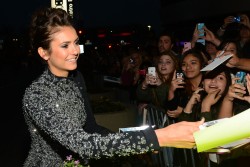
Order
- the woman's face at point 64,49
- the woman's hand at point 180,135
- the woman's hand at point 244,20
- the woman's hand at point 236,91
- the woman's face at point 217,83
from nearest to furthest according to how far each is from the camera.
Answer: the woman's hand at point 180,135 < the woman's face at point 64,49 < the woman's hand at point 236,91 < the woman's face at point 217,83 < the woman's hand at point 244,20

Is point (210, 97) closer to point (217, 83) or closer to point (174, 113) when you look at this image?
point (217, 83)

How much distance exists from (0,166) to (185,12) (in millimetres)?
34835

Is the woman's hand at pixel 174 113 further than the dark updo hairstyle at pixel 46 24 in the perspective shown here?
Yes

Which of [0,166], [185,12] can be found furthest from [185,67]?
[185,12]

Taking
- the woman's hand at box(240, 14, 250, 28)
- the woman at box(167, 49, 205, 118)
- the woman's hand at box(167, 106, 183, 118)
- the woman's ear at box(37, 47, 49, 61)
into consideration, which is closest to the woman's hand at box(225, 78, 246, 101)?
the woman's hand at box(167, 106, 183, 118)

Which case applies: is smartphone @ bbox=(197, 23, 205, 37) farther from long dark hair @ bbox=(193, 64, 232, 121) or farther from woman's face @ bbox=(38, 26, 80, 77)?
woman's face @ bbox=(38, 26, 80, 77)

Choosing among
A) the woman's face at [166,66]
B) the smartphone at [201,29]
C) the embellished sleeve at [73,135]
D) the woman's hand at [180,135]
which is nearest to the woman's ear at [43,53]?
the embellished sleeve at [73,135]

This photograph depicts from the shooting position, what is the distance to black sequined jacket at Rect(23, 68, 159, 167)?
2.31 meters

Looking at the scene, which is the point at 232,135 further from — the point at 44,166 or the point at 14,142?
the point at 14,142

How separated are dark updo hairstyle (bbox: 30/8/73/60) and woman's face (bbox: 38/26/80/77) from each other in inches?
1.3

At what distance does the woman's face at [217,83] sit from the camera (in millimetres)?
4625

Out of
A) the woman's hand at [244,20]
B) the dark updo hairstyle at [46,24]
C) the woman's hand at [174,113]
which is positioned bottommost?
the woman's hand at [174,113]

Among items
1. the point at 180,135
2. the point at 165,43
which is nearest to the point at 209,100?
the point at 180,135

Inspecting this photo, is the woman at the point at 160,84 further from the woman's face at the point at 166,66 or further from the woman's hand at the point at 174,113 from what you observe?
the woman's hand at the point at 174,113
